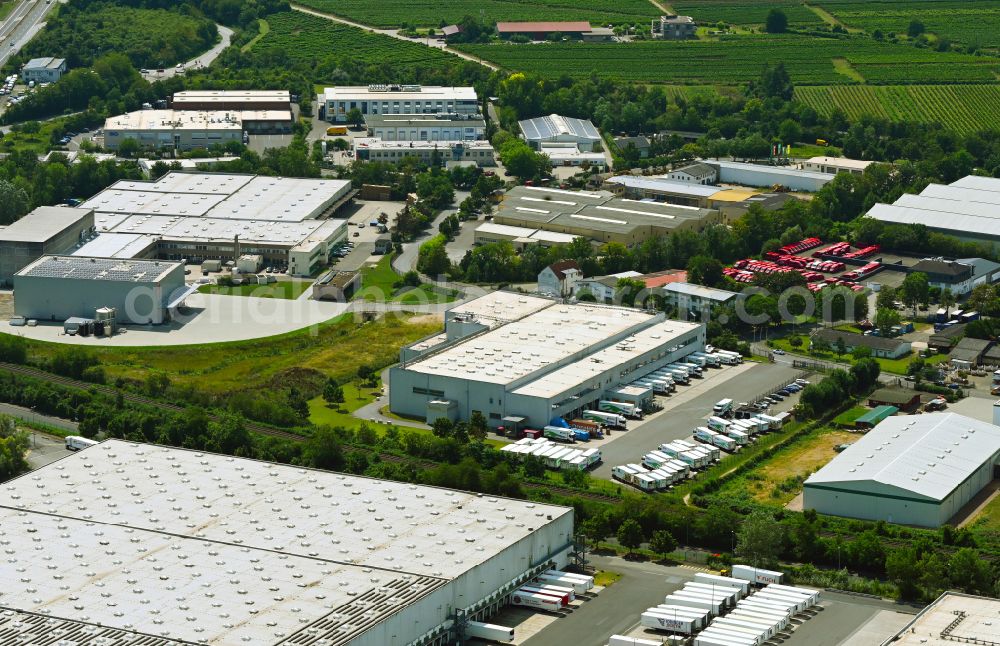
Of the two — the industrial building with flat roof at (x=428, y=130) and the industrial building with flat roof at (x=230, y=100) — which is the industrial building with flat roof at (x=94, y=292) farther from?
the industrial building with flat roof at (x=230, y=100)

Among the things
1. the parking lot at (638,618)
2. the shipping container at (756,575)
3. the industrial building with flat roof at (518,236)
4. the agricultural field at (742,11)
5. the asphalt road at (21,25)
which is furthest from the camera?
the agricultural field at (742,11)

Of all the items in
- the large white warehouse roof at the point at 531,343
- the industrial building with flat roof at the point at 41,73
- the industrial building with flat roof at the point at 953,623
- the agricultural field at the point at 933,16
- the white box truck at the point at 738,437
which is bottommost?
the white box truck at the point at 738,437

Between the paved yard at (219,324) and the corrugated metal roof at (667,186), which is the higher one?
the corrugated metal roof at (667,186)

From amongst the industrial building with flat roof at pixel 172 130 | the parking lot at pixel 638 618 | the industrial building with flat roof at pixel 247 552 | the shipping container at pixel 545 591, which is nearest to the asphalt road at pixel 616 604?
the parking lot at pixel 638 618

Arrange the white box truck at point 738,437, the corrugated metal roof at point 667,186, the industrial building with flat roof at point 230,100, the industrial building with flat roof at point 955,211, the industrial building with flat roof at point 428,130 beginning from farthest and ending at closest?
the industrial building with flat roof at point 230,100
the industrial building with flat roof at point 428,130
the corrugated metal roof at point 667,186
the industrial building with flat roof at point 955,211
the white box truck at point 738,437

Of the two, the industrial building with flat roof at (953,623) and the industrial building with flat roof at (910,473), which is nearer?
the industrial building with flat roof at (953,623)

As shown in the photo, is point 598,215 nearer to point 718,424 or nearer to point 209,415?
point 718,424

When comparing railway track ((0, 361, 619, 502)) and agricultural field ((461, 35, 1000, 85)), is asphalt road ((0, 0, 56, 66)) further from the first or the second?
railway track ((0, 361, 619, 502))
